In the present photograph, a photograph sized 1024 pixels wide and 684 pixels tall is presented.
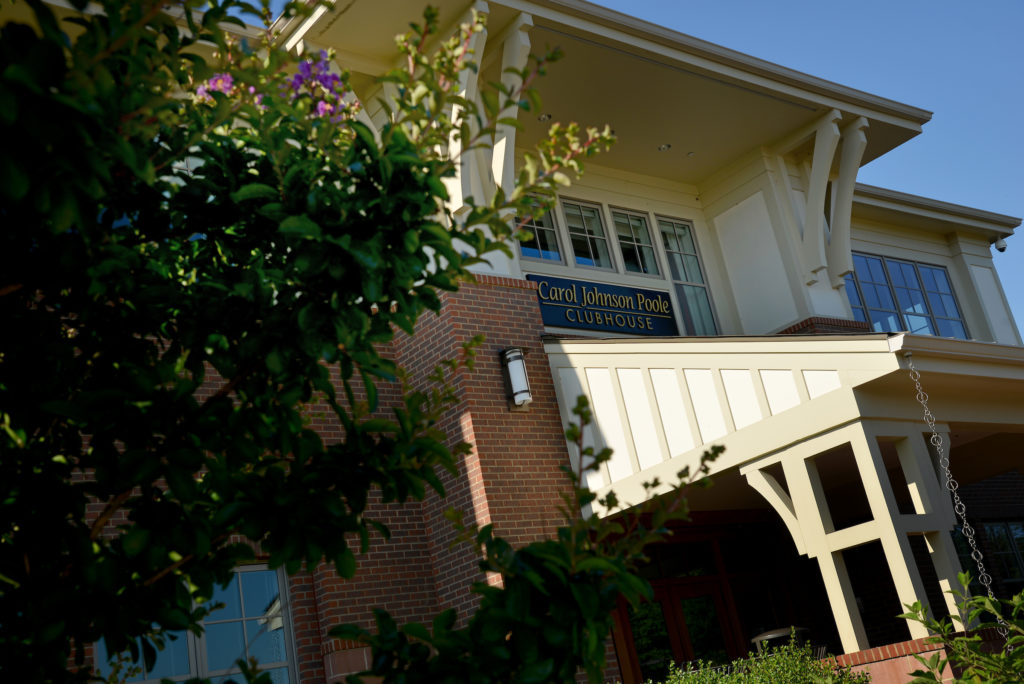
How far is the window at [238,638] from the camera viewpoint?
801 cm

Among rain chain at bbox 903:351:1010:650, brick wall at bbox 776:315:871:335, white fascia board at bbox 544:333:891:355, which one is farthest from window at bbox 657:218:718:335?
rain chain at bbox 903:351:1010:650

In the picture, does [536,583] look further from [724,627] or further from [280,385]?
[724,627]

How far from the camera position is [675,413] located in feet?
30.9

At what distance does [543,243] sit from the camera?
1209 centimetres

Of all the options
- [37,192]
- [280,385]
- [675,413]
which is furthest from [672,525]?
[37,192]

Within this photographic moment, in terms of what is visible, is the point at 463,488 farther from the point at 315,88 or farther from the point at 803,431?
the point at 315,88

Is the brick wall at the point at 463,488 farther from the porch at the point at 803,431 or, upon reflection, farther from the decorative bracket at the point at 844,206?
the decorative bracket at the point at 844,206

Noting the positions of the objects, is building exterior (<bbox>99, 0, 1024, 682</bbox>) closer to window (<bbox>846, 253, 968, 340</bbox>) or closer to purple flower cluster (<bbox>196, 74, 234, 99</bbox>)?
window (<bbox>846, 253, 968, 340</bbox>)

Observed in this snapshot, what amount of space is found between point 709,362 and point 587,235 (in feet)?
12.7

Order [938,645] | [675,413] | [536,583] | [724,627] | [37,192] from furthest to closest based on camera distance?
[724,627] → [675,413] → [938,645] → [536,583] → [37,192]

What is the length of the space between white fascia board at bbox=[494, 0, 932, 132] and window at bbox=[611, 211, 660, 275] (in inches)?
94.6

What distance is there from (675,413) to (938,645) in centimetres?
328

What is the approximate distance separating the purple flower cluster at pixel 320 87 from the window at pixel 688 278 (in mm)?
10794

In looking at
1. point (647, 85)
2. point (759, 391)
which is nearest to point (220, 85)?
point (759, 391)
